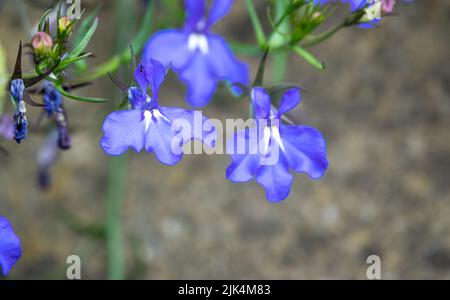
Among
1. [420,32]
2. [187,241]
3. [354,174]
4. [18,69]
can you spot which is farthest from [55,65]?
[420,32]

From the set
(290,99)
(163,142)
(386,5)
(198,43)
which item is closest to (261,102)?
(290,99)

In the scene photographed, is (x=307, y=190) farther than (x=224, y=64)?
Yes

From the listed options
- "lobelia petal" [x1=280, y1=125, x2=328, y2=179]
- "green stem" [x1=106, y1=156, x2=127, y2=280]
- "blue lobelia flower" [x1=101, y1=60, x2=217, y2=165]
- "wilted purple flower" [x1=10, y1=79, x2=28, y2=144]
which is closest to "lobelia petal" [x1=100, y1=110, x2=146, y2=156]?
"blue lobelia flower" [x1=101, y1=60, x2=217, y2=165]

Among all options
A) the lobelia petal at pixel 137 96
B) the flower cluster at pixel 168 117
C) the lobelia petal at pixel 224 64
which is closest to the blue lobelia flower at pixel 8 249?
the flower cluster at pixel 168 117

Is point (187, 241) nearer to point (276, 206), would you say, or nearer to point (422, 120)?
point (276, 206)

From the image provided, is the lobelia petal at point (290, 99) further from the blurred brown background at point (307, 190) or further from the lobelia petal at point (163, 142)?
the blurred brown background at point (307, 190)

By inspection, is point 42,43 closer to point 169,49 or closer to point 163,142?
point 163,142

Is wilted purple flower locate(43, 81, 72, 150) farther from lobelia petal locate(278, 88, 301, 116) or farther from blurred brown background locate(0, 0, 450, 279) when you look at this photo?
blurred brown background locate(0, 0, 450, 279)
